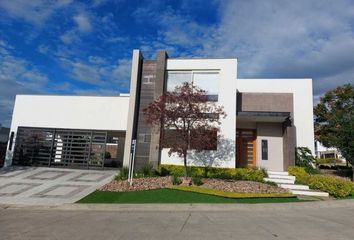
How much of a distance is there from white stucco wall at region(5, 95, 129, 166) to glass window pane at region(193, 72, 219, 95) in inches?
190

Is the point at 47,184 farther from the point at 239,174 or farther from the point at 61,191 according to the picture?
the point at 239,174

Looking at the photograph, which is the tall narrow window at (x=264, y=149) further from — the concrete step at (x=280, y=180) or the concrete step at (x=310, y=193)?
the concrete step at (x=310, y=193)

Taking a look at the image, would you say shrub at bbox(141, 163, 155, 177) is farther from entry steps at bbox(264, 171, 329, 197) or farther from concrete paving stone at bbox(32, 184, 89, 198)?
entry steps at bbox(264, 171, 329, 197)

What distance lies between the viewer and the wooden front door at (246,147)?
17375 mm

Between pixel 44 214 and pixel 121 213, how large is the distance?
2423 millimetres

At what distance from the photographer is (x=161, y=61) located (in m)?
16.6

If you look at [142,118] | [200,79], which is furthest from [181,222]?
[200,79]

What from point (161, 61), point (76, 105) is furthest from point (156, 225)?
point (76, 105)

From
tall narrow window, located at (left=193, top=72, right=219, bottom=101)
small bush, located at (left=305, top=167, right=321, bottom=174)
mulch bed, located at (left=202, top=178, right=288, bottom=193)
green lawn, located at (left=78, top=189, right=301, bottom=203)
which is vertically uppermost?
tall narrow window, located at (left=193, top=72, right=219, bottom=101)

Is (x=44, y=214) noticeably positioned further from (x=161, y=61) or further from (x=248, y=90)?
(x=248, y=90)

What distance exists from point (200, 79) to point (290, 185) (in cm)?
797

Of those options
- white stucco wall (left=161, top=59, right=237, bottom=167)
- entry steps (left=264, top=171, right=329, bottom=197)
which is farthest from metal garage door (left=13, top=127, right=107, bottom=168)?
entry steps (left=264, top=171, right=329, bottom=197)

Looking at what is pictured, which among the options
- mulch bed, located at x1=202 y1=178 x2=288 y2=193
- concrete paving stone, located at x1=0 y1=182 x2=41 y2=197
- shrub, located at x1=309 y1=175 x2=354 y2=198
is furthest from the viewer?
shrub, located at x1=309 y1=175 x2=354 y2=198

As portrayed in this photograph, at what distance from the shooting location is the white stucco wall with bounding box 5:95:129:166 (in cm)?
1725
